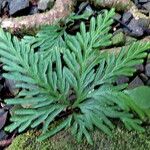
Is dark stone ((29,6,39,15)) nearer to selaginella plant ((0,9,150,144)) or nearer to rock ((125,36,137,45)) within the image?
selaginella plant ((0,9,150,144))

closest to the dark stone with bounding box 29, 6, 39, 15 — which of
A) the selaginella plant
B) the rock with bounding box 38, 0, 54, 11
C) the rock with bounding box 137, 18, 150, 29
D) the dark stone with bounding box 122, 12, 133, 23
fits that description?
the rock with bounding box 38, 0, 54, 11

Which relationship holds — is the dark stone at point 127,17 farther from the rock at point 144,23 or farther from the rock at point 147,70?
the rock at point 147,70

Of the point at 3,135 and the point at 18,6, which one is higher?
the point at 18,6

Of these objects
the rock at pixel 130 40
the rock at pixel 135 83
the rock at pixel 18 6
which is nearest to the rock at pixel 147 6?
the rock at pixel 130 40

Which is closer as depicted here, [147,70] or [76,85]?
[76,85]

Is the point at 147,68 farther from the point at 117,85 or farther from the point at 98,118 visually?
the point at 98,118

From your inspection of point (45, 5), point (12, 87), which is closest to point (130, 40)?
point (45, 5)

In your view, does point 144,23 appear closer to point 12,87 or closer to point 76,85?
point 76,85
